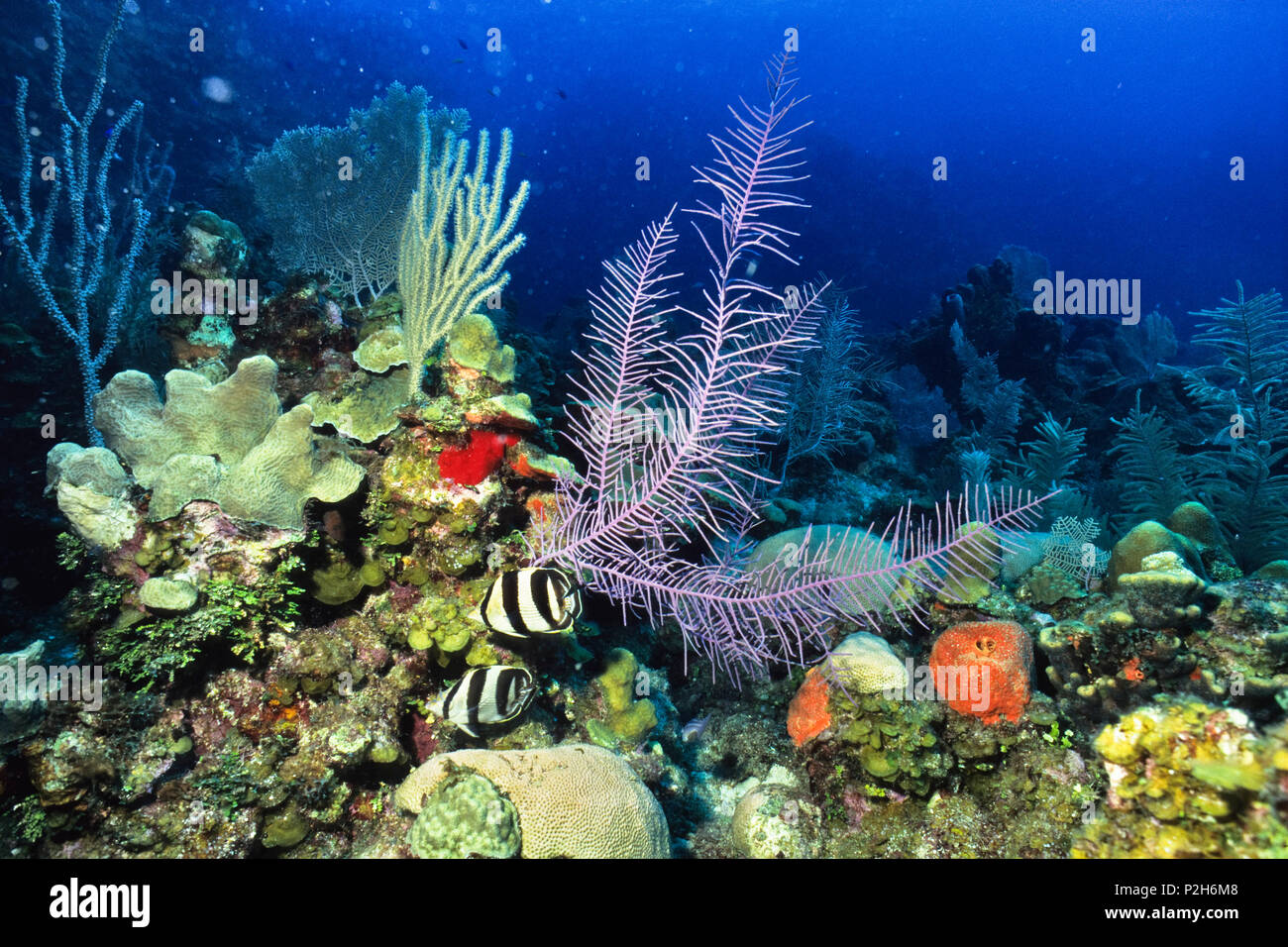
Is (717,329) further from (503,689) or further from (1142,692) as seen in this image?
(1142,692)

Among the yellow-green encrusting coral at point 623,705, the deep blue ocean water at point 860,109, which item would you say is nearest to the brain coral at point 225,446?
the yellow-green encrusting coral at point 623,705

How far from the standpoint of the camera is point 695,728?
4.84 m

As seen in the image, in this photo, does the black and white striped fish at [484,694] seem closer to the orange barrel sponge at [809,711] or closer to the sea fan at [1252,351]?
the orange barrel sponge at [809,711]

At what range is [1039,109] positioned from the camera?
82062 mm

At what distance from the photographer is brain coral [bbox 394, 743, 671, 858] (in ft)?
8.62

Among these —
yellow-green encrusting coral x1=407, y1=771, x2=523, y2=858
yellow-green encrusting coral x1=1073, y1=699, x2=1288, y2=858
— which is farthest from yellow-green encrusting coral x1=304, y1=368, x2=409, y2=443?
yellow-green encrusting coral x1=1073, y1=699, x2=1288, y2=858

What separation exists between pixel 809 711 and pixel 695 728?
1.47 m

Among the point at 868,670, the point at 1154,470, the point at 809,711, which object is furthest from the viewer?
the point at 1154,470

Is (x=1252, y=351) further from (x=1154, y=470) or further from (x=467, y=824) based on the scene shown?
(x=467, y=824)

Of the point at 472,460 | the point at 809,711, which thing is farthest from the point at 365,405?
the point at 809,711

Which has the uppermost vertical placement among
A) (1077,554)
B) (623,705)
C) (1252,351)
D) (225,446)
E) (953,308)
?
(953,308)

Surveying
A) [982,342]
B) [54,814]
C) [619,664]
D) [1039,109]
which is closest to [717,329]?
[619,664]

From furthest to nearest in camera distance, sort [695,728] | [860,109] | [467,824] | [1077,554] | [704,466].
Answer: [860,109], [695,728], [1077,554], [704,466], [467,824]
